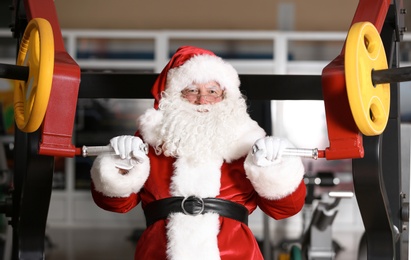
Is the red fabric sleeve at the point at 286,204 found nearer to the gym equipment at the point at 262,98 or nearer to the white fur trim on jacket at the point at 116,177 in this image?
the gym equipment at the point at 262,98

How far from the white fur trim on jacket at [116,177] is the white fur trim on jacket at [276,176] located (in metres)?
0.31

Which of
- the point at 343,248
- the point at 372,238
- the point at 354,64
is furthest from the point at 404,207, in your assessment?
the point at 343,248

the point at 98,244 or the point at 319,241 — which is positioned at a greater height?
the point at 319,241

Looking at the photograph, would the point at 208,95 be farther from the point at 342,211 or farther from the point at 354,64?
the point at 342,211

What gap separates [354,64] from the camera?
180cm

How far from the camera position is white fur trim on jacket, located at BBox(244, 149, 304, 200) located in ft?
6.57

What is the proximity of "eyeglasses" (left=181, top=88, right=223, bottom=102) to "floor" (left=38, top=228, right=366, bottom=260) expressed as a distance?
2.84 meters

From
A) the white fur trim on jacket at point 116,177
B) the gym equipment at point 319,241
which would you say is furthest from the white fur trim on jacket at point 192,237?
the gym equipment at point 319,241

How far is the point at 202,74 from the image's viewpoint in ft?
7.51

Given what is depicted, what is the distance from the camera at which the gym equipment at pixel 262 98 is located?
1977 millimetres

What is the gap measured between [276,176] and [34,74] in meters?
0.73

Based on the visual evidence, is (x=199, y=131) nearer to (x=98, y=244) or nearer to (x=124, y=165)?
(x=124, y=165)

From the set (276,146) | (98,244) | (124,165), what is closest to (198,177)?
(124,165)

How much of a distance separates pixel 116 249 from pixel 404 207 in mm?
3427
